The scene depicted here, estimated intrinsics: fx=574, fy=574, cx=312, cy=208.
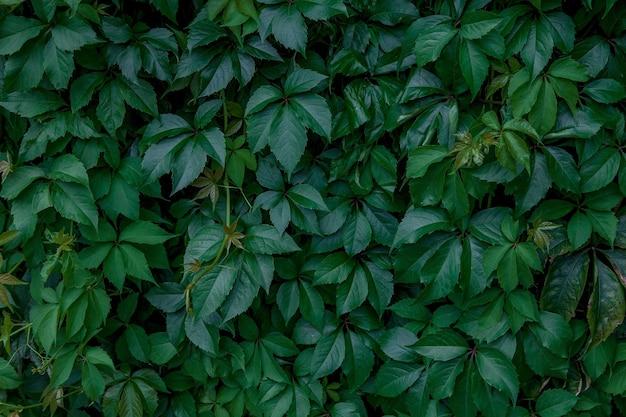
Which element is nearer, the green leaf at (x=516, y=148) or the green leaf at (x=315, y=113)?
the green leaf at (x=516, y=148)

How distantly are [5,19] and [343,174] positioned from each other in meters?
1.00

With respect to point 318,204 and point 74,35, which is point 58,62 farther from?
point 318,204

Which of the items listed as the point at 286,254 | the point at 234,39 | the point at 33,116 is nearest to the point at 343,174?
the point at 286,254

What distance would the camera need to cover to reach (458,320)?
1.67 meters

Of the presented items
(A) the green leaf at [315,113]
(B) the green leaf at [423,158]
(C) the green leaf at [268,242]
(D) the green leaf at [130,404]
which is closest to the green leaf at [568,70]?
(B) the green leaf at [423,158]

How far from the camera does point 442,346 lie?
5.38 feet

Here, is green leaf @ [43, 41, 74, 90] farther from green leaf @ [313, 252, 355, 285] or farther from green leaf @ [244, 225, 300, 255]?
green leaf @ [313, 252, 355, 285]

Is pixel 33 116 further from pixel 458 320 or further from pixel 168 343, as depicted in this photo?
pixel 458 320

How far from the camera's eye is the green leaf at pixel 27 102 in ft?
5.25

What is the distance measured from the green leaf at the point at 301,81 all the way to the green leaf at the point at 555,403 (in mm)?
1091

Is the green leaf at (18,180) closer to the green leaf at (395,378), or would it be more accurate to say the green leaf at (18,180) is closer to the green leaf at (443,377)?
the green leaf at (395,378)

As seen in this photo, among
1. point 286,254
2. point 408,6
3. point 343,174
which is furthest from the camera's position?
point 286,254

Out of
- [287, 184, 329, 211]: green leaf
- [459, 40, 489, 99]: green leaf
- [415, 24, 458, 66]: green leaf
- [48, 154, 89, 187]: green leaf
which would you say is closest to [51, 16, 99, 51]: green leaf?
[48, 154, 89, 187]: green leaf

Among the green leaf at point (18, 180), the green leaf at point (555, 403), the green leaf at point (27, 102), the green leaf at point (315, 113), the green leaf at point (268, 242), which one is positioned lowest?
the green leaf at point (555, 403)
